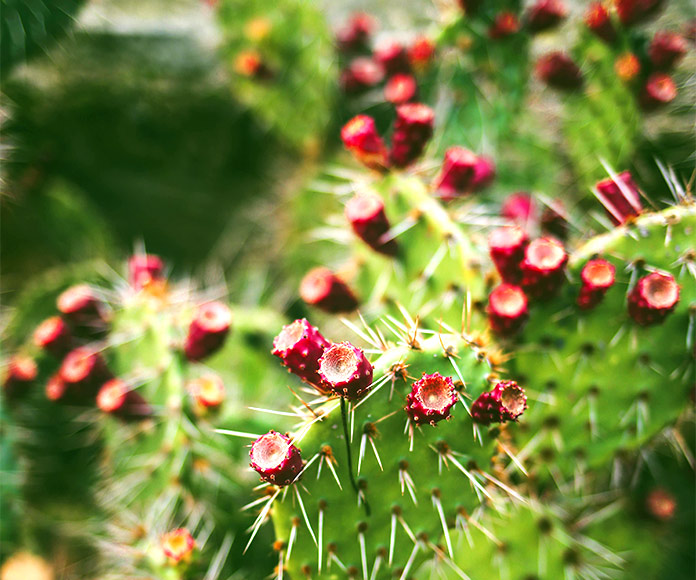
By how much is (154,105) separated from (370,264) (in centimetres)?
148

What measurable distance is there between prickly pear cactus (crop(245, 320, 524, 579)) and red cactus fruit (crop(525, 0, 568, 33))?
3.94 feet

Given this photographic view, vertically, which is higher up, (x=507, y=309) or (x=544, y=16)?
(x=544, y=16)

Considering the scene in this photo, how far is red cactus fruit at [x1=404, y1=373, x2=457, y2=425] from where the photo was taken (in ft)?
3.03

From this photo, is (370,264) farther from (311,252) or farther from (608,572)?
(608,572)

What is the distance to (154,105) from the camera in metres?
2.49

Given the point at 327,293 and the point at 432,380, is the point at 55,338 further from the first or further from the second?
the point at 432,380

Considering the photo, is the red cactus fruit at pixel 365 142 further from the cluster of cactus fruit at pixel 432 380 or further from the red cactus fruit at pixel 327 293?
the red cactus fruit at pixel 327 293

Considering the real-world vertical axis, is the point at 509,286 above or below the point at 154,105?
below

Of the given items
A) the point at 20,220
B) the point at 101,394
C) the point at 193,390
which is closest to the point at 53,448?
the point at 101,394

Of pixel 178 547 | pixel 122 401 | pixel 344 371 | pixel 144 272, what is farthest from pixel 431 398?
pixel 144 272

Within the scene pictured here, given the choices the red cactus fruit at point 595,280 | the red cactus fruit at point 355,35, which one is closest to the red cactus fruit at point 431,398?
the red cactus fruit at point 595,280

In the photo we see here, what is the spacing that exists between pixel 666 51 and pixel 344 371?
4.61 feet

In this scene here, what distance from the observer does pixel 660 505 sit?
1.64 m

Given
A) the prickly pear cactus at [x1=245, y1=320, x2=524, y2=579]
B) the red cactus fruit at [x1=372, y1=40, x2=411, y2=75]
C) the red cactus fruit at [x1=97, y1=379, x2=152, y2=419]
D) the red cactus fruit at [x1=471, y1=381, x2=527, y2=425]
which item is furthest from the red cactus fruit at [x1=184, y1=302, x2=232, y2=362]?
the red cactus fruit at [x1=372, y1=40, x2=411, y2=75]
